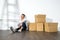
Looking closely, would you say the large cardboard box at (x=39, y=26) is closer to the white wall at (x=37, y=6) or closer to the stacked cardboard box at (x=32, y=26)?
the stacked cardboard box at (x=32, y=26)

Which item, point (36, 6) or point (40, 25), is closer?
point (40, 25)

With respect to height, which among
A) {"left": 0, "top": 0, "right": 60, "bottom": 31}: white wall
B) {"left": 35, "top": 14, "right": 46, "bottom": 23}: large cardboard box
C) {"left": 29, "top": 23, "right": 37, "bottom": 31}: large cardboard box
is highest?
{"left": 0, "top": 0, "right": 60, "bottom": 31}: white wall

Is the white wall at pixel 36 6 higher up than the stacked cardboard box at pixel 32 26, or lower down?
higher up

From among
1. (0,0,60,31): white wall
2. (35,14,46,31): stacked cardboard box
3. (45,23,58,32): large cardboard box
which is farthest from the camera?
(0,0,60,31): white wall

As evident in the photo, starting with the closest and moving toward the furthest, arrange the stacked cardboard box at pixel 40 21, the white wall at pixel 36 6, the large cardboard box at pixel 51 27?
the large cardboard box at pixel 51 27, the stacked cardboard box at pixel 40 21, the white wall at pixel 36 6

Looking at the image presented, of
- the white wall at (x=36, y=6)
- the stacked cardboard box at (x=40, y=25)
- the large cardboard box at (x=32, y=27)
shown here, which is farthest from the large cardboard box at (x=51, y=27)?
the white wall at (x=36, y=6)

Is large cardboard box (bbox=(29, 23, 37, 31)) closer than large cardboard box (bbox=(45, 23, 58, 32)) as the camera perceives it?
No

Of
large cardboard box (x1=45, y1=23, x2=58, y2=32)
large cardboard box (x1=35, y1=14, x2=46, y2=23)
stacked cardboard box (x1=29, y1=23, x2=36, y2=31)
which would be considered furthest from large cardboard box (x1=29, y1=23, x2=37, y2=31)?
large cardboard box (x1=45, y1=23, x2=58, y2=32)

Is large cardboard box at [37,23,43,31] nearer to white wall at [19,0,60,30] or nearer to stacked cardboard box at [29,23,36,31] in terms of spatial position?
stacked cardboard box at [29,23,36,31]

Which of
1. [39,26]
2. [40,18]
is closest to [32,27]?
[39,26]

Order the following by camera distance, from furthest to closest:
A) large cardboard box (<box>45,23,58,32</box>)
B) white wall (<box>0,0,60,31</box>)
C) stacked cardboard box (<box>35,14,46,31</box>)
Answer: white wall (<box>0,0,60,31</box>)
stacked cardboard box (<box>35,14,46,31</box>)
large cardboard box (<box>45,23,58,32</box>)

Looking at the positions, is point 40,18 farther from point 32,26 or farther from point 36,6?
point 36,6

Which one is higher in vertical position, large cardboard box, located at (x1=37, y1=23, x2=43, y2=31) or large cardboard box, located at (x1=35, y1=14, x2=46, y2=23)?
large cardboard box, located at (x1=35, y1=14, x2=46, y2=23)

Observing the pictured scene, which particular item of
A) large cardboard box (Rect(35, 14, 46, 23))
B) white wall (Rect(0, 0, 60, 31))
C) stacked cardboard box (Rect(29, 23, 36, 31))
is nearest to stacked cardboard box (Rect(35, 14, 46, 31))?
large cardboard box (Rect(35, 14, 46, 23))
